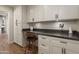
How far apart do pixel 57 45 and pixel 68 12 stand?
0.69m

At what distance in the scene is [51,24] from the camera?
110 inches

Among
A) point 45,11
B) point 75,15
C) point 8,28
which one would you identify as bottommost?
point 8,28

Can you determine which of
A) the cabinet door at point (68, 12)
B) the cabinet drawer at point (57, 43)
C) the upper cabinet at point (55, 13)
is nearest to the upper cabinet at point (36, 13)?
the upper cabinet at point (55, 13)

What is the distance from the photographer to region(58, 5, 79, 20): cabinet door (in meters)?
1.73

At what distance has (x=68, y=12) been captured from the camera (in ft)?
6.26

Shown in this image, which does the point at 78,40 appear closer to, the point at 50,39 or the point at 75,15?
the point at 75,15

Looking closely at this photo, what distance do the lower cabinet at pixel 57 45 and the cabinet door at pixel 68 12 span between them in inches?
20.0

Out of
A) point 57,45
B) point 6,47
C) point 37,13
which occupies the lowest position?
point 6,47

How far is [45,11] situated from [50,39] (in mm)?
993

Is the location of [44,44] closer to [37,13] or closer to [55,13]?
[55,13]

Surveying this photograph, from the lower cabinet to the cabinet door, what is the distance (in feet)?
1.67

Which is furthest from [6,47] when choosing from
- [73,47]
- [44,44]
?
[73,47]

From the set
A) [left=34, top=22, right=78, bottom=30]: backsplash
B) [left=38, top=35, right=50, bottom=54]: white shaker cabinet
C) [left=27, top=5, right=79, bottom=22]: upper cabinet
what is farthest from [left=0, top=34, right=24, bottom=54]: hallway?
[left=34, top=22, right=78, bottom=30]: backsplash
